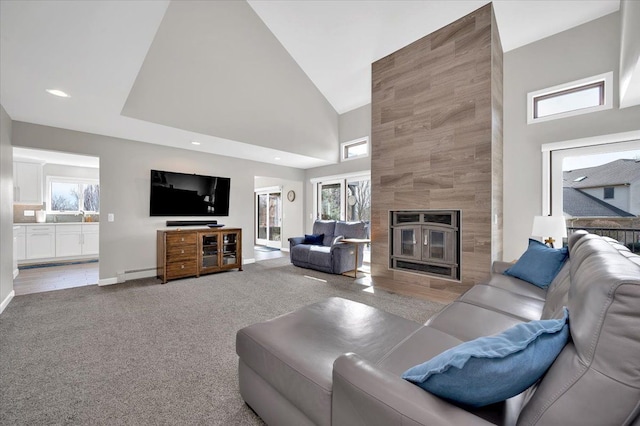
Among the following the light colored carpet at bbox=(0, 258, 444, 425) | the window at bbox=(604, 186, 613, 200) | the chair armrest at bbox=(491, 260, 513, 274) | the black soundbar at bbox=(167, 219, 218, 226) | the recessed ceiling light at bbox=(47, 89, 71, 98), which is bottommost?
the light colored carpet at bbox=(0, 258, 444, 425)

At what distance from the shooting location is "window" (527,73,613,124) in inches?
130

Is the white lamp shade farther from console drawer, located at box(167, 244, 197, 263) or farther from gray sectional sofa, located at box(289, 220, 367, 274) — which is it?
console drawer, located at box(167, 244, 197, 263)

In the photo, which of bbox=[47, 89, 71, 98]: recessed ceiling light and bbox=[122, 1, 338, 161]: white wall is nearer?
bbox=[47, 89, 71, 98]: recessed ceiling light

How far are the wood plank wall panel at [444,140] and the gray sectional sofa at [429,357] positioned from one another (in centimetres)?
147

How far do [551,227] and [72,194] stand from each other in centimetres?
967

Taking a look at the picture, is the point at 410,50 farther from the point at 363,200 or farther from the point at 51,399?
the point at 51,399

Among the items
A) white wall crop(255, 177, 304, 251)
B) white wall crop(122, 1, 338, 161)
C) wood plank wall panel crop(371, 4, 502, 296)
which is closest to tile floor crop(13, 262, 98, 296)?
white wall crop(122, 1, 338, 161)

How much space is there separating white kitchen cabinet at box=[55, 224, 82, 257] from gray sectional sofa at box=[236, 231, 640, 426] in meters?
6.99

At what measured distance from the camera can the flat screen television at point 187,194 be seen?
4727 mm

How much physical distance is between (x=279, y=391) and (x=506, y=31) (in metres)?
4.91

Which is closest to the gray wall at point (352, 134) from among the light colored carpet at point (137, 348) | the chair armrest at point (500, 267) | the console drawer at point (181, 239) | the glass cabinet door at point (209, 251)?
the light colored carpet at point (137, 348)

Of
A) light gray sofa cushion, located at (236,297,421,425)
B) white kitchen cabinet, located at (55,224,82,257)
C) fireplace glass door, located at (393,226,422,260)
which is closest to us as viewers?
light gray sofa cushion, located at (236,297,421,425)

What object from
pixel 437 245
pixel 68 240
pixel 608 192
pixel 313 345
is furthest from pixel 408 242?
pixel 68 240

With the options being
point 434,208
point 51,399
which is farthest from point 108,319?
point 434,208
